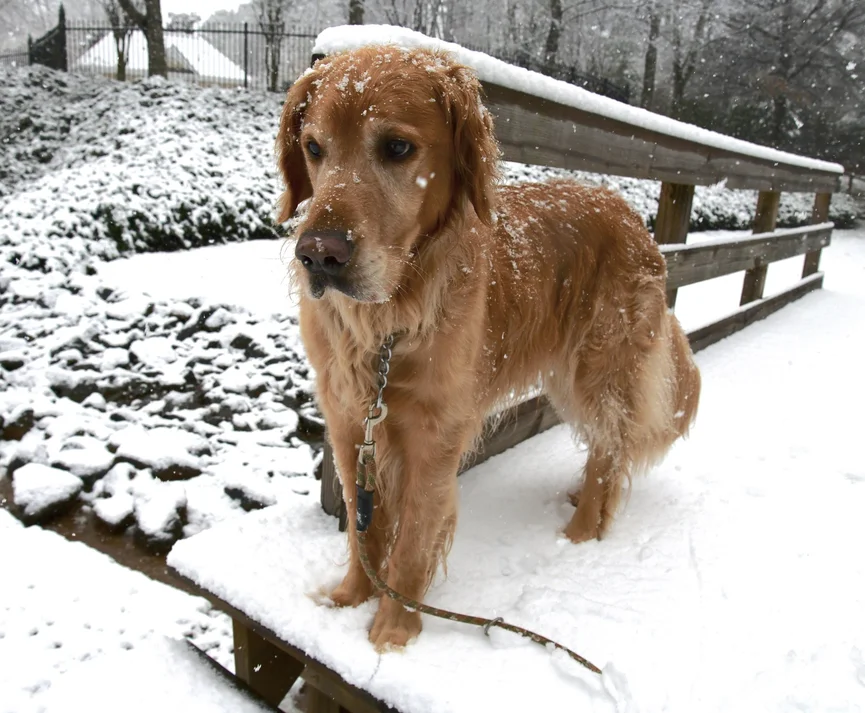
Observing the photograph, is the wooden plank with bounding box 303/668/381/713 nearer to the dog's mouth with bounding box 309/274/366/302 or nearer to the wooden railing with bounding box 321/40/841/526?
the wooden railing with bounding box 321/40/841/526

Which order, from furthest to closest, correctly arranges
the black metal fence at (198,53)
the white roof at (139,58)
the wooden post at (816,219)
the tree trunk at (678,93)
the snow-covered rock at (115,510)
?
the tree trunk at (678,93), the white roof at (139,58), the black metal fence at (198,53), the wooden post at (816,219), the snow-covered rock at (115,510)

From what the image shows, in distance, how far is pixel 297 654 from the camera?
5.60 ft

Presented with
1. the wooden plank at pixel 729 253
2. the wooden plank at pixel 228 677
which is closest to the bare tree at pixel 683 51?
the wooden plank at pixel 729 253

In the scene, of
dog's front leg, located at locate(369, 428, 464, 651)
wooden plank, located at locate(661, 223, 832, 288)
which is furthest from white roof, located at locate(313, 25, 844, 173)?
dog's front leg, located at locate(369, 428, 464, 651)

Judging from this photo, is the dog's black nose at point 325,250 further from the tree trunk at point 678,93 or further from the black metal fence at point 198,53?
the tree trunk at point 678,93

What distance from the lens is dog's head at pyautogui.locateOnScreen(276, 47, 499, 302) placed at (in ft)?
4.46

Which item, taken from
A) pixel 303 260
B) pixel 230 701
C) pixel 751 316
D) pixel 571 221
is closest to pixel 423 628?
pixel 230 701

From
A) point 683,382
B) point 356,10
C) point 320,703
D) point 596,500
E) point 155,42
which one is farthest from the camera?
point 356,10

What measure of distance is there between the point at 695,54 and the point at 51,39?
17.2 meters

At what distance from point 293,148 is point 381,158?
0.36 meters

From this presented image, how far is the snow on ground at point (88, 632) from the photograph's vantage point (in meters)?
1.92

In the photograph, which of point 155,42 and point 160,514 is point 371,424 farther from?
point 155,42

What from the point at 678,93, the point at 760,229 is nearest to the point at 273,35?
the point at 678,93

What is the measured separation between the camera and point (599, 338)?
7.50 ft
